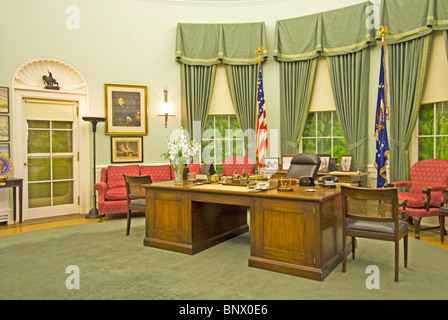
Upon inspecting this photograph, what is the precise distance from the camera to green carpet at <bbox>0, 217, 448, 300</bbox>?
10.1ft

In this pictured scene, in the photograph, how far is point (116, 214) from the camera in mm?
6887

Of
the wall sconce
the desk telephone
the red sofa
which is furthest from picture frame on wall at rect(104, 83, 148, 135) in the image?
the desk telephone

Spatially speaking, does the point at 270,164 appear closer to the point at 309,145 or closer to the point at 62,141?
the point at 309,145

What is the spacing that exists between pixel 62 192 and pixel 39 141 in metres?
1.10

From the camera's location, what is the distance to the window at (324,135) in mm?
6789

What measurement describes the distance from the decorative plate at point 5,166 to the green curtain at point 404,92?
21.6 ft

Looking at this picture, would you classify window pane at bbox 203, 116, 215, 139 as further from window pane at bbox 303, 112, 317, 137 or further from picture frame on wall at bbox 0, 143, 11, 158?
picture frame on wall at bbox 0, 143, 11, 158

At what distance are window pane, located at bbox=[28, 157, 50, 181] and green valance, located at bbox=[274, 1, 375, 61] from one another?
5.12 meters

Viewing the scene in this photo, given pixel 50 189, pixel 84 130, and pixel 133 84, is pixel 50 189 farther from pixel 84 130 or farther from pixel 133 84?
pixel 133 84

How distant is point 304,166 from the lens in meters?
4.79

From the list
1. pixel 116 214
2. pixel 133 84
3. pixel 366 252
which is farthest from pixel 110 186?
pixel 366 252

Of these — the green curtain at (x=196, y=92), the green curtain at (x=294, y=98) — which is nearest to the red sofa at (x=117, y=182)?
the green curtain at (x=196, y=92)

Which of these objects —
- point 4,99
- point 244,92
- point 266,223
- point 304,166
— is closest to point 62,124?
point 4,99

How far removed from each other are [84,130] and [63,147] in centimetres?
53
